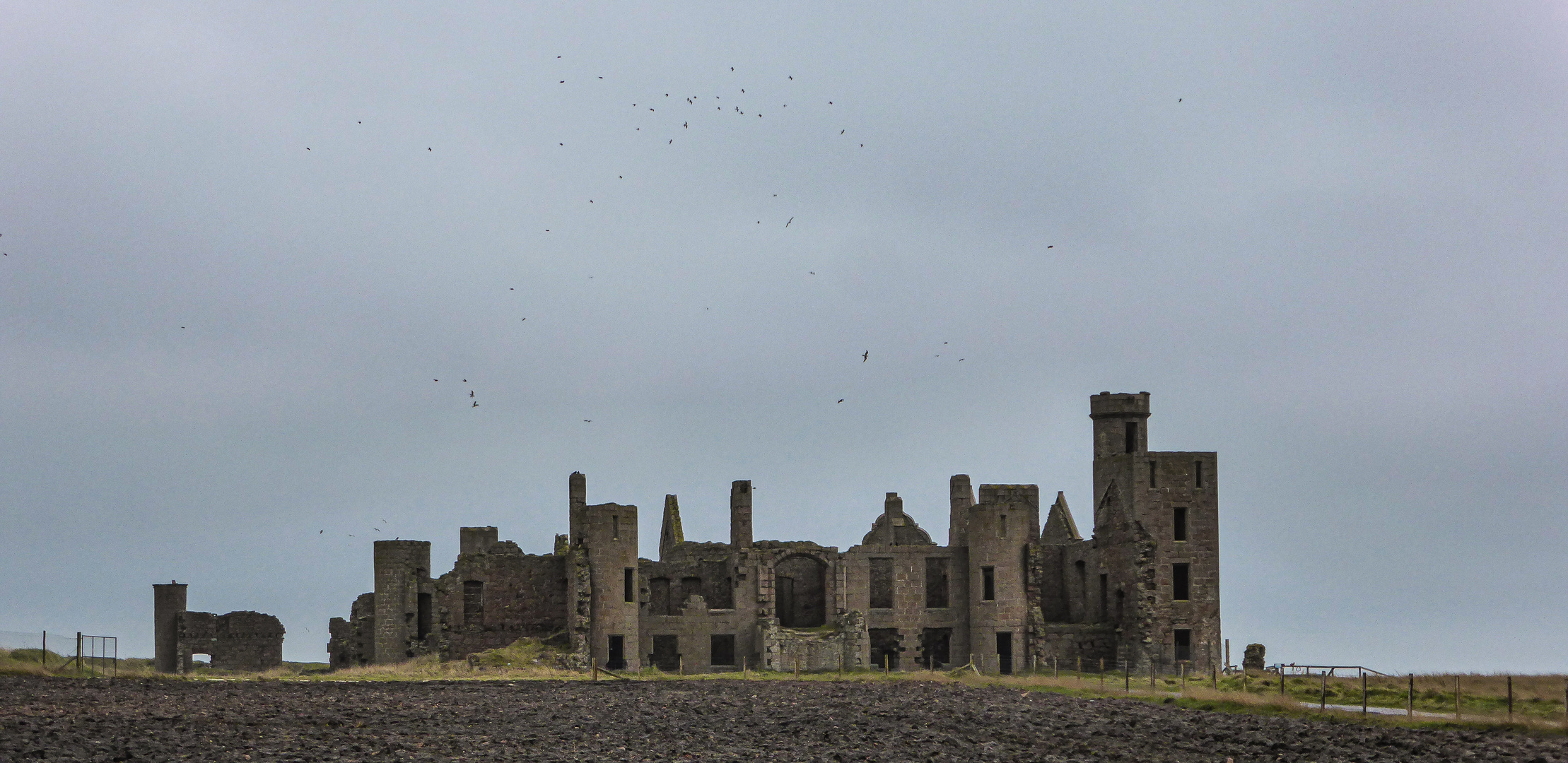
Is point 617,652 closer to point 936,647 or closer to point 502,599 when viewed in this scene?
point 502,599

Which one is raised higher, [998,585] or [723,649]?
[998,585]

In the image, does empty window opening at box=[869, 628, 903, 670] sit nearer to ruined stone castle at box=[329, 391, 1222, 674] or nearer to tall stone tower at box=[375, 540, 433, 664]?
Answer: ruined stone castle at box=[329, 391, 1222, 674]

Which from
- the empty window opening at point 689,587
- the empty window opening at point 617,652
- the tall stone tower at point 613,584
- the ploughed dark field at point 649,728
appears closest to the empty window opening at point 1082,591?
the empty window opening at point 689,587

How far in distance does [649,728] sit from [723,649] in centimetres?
2635

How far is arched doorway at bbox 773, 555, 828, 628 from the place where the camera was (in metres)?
66.2

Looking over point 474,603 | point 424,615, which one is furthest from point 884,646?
point 424,615

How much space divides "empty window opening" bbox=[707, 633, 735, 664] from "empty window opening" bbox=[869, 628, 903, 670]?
553 cm

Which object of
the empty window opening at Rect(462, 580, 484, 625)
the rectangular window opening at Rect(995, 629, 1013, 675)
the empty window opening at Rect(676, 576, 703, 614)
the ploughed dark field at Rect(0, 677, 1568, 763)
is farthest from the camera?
the empty window opening at Rect(676, 576, 703, 614)

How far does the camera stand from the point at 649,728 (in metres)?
36.1

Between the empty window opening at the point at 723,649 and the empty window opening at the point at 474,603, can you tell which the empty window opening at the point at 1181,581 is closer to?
the empty window opening at the point at 723,649

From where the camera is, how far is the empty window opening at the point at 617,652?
58938mm

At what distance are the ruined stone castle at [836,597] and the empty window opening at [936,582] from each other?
0.42 ft

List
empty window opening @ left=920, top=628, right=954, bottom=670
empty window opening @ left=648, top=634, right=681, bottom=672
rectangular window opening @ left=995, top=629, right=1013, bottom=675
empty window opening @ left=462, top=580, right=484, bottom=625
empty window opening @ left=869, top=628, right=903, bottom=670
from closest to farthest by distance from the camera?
empty window opening @ left=462, top=580, right=484, bottom=625, empty window opening @ left=648, top=634, right=681, bottom=672, rectangular window opening @ left=995, top=629, right=1013, bottom=675, empty window opening @ left=869, top=628, right=903, bottom=670, empty window opening @ left=920, top=628, right=954, bottom=670

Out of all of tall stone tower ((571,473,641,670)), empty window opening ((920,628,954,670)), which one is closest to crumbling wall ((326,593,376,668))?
tall stone tower ((571,473,641,670))
